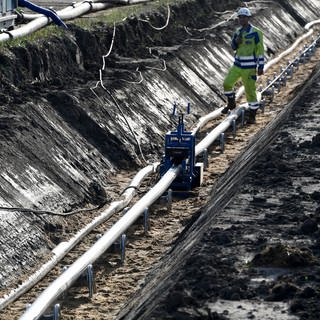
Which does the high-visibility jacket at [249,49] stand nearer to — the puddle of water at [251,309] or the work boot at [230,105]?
the work boot at [230,105]

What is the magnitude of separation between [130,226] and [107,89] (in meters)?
4.97

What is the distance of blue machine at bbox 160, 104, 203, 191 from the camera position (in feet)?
50.9

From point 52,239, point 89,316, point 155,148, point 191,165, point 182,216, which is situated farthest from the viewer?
point 155,148

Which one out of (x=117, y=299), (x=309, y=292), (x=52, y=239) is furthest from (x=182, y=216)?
(x=309, y=292)

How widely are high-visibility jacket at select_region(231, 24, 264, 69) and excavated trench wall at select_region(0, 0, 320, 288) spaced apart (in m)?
1.41

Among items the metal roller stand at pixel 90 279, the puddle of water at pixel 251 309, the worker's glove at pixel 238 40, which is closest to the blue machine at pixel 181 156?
the metal roller stand at pixel 90 279

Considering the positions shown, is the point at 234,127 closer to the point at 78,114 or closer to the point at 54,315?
the point at 78,114

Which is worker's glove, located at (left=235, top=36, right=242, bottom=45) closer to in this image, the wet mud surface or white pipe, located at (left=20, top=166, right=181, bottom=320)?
the wet mud surface

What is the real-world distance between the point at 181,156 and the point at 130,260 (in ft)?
10.3

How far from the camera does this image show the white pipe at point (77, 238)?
11226 mm

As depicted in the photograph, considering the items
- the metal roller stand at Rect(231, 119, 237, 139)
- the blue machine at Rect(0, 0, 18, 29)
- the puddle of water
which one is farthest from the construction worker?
the puddle of water

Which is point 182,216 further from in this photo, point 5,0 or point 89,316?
point 5,0

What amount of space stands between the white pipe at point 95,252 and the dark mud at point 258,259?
0.76 m

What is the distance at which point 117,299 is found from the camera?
11352 millimetres
